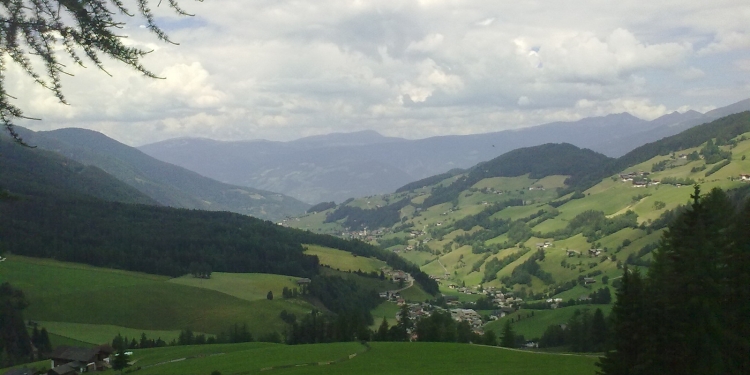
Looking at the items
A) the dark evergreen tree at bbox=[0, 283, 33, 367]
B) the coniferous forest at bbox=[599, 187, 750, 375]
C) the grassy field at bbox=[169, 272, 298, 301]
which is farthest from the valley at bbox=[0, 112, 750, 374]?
the coniferous forest at bbox=[599, 187, 750, 375]

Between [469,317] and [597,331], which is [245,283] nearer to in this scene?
[469,317]

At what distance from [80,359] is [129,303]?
4747 centimetres

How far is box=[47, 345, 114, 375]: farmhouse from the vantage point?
7459 centimetres

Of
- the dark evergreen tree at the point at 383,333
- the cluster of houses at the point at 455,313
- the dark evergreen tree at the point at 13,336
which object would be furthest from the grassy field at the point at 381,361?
the cluster of houses at the point at 455,313

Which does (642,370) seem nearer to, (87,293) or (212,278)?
(87,293)

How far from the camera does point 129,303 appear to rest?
121938 millimetres

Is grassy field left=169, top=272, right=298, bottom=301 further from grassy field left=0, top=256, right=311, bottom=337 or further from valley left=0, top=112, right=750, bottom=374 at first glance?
grassy field left=0, top=256, right=311, bottom=337

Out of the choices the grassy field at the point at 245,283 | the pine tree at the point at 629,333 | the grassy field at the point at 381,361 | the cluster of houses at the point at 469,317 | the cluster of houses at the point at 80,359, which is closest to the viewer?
the pine tree at the point at 629,333

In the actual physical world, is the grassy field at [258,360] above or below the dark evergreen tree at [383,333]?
above

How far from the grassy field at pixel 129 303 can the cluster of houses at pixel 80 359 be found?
26.8m

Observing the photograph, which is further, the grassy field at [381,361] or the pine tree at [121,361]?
the pine tree at [121,361]

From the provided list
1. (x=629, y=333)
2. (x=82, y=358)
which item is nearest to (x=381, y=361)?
(x=629, y=333)

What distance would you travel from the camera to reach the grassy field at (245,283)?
14238 centimetres

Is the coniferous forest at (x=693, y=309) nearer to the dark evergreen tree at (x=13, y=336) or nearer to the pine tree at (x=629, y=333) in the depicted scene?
the pine tree at (x=629, y=333)
